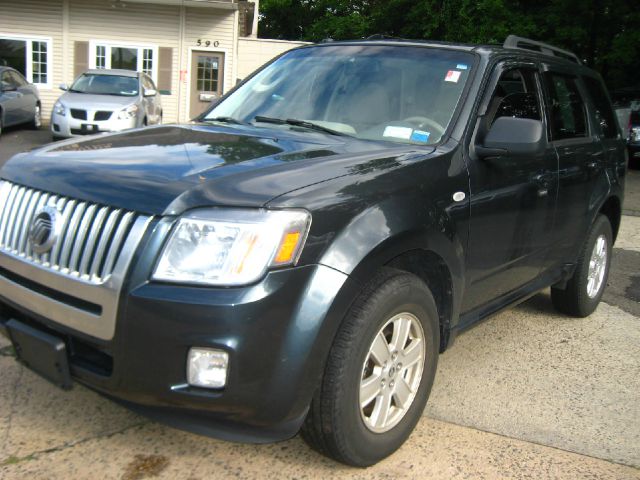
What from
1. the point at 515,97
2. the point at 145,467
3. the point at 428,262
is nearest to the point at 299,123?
the point at 428,262

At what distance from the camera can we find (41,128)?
58.9ft

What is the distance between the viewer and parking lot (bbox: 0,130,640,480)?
2.85 m

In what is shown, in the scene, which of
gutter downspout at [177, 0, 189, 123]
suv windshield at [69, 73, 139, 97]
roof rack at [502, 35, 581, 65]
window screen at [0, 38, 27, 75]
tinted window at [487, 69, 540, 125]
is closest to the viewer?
tinted window at [487, 69, 540, 125]

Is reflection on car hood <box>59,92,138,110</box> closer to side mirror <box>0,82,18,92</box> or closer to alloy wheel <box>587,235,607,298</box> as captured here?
side mirror <box>0,82,18,92</box>

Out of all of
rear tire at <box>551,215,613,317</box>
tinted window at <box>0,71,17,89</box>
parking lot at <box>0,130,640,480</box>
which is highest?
tinted window at <box>0,71,17,89</box>

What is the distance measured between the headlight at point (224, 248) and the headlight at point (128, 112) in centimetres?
1209

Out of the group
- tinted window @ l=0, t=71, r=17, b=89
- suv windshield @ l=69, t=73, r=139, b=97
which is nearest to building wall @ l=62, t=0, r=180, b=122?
tinted window @ l=0, t=71, r=17, b=89

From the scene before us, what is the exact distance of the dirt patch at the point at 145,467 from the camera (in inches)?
108

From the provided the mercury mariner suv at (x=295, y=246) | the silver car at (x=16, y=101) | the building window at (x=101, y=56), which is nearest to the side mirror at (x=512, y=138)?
the mercury mariner suv at (x=295, y=246)

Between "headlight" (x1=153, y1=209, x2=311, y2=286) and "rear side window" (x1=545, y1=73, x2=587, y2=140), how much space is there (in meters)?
2.47

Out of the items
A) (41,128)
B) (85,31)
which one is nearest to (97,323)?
(41,128)

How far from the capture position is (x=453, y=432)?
326cm

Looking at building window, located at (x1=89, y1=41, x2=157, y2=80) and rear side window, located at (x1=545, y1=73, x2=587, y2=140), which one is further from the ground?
building window, located at (x1=89, y1=41, x2=157, y2=80)

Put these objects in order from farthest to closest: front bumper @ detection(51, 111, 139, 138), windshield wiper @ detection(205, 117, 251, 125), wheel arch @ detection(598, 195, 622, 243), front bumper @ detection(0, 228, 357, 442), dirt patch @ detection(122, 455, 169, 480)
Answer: front bumper @ detection(51, 111, 139, 138) < wheel arch @ detection(598, 195, 622, 243) < windshield wiper @ detection(205, 117, 251, 125) < dirt patch @ detection(122, 455, 169, 480) < front bumper @ detection(0, 228, 357, 442)
